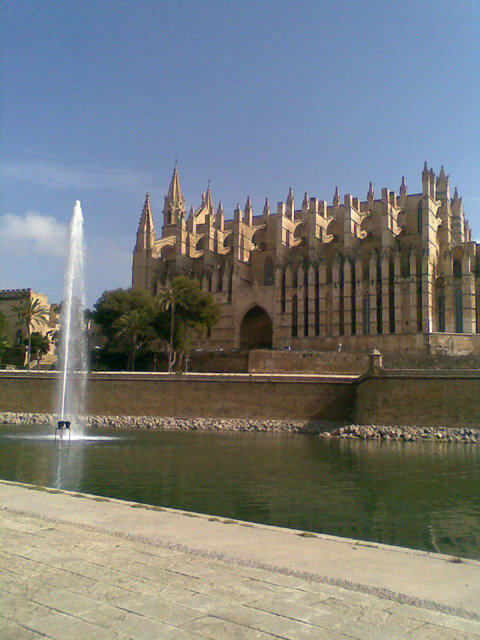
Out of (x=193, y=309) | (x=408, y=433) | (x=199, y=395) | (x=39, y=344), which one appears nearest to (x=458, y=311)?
(x=193, y=309)

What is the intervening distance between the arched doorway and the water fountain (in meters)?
16.7

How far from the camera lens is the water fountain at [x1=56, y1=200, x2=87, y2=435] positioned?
2564cm

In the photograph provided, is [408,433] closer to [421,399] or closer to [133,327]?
[421,399]

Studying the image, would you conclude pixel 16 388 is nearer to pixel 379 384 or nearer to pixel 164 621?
pixel 379 384

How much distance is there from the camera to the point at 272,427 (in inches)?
1332

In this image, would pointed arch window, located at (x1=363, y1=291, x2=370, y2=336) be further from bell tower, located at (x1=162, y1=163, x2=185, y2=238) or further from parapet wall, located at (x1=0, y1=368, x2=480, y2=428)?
bell tower, located at (x1=162, y1=163, x2=185, y2=238)

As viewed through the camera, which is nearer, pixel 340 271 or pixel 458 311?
pixel 458 311

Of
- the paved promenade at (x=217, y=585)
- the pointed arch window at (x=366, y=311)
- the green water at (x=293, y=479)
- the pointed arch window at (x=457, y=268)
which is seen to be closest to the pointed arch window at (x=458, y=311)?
the pointed arch window at (x=457, y=268)

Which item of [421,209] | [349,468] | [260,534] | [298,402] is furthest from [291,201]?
[260,534]

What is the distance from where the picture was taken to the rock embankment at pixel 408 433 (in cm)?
2793

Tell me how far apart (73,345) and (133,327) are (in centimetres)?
962

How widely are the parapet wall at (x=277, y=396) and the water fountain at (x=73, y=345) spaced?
1.20 metres

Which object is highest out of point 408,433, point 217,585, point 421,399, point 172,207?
point 172,207

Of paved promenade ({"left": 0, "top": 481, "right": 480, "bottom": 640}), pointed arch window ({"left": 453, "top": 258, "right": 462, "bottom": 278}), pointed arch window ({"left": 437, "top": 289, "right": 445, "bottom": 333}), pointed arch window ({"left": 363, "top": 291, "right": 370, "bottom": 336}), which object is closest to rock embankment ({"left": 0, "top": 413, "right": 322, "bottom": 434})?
pointed arch window ({"left": 363, "top": 291, "right": 370, "bottom": 336})
